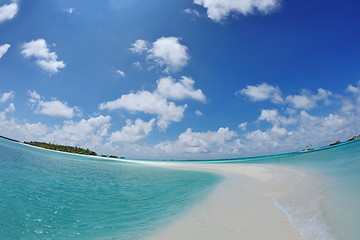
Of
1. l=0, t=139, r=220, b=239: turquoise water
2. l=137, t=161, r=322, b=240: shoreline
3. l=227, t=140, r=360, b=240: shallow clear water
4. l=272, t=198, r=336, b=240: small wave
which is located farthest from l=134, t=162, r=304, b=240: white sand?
l=0, t=139, r=220, b=239: turquoise water

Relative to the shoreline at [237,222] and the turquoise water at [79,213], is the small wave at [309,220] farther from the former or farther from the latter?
the turquoise water at [79,213]

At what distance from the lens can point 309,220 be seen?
6871 millimetres

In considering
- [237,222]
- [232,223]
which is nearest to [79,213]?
[232,223]

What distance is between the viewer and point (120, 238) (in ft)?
19.6

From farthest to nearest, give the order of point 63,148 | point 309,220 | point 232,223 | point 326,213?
point 63,148, point 232,223, point 326,213, point 309,220

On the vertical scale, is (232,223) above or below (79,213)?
above

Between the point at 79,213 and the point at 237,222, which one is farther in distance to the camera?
the point at 79,213

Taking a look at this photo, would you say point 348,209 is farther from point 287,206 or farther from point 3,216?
point 3,216

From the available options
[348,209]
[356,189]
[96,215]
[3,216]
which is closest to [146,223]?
[96,215]

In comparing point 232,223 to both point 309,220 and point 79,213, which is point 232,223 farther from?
point 79,213

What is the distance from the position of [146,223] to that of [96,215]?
200cm

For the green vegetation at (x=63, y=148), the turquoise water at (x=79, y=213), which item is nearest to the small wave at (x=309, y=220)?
the turquoise water at (x=79, y=213)

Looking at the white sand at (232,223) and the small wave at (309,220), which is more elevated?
the small wave at (309,220)

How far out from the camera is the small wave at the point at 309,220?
223 inches
